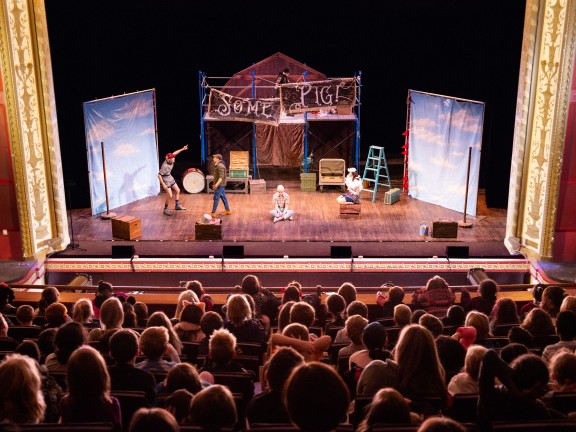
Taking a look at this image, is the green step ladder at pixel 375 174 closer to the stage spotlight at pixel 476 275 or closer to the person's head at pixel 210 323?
the stage spotlight at pixel 476 275

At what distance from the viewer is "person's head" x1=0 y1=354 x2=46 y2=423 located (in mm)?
3865

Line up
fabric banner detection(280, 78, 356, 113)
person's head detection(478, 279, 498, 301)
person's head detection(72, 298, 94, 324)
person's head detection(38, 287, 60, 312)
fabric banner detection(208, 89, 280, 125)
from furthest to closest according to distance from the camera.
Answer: fabric banner detection(208, 89, 280, 125)
fabric banner detection(280, 78, 356, 113)
person's head detection(478, 279, 498, 301)
person's head detection(38, 287, 60, 312)
person's head detection(72, 298, 94, 324)

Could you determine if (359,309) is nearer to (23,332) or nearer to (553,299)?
(553,299)

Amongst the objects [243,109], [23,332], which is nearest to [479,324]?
[23,332]

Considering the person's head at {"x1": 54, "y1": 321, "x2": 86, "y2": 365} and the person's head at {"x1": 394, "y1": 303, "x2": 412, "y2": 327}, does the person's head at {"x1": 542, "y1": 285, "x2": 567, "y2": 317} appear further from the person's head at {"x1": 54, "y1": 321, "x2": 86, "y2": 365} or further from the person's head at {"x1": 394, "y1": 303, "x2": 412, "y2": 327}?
the person's head at {"x1": 54, "y1": 321, "x2": 86, "y2": 365}

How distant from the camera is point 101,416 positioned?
4160mm

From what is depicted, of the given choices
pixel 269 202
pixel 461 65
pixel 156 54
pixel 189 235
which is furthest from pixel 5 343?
pixel 461 65

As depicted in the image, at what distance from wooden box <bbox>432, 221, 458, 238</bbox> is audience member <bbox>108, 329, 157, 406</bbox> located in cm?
961

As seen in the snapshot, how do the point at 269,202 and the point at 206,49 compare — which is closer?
the point at 269,202

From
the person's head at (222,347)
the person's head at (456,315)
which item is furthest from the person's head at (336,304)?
the person's head at (222,347)

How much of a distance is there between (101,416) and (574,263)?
1012 centimetres

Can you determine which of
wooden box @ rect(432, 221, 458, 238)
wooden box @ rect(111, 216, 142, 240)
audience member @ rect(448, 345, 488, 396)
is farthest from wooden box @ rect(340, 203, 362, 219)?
audience member @ rect(448, 345, 488, 396)

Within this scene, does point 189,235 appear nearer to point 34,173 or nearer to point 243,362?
point 34,173

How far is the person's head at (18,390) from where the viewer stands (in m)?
3.87
